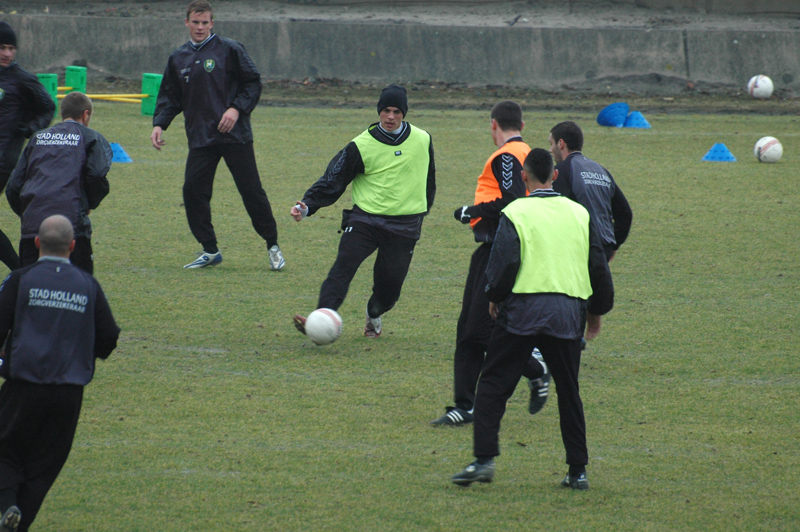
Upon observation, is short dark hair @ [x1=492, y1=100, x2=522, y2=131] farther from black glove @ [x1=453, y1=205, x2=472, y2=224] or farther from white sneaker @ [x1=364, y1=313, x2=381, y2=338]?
white sneaker @ [x1=364, y1=313, x2=381, y2=338]

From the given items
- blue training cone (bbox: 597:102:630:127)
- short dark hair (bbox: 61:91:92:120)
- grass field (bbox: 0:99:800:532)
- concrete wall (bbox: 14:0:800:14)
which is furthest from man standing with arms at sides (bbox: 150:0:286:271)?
concrete wall (bbox: 14:0:800:14)

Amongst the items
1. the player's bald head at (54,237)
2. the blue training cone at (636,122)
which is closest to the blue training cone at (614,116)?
the blue training cone at (636,122)

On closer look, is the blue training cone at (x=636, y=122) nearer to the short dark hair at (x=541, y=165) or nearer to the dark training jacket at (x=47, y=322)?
the short dark hair at (x=541, y=165)

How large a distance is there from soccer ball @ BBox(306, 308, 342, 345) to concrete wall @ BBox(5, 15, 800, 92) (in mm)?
18756

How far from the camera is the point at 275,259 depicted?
9320mm

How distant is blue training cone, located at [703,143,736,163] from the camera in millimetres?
15991

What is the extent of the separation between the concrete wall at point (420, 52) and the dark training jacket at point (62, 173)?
18.8m

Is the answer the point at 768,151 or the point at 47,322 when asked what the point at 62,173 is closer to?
the point at 47,322

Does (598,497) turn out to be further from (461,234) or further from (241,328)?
(461,234)

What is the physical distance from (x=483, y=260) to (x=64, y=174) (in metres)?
2.76

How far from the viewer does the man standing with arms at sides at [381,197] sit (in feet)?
22.9

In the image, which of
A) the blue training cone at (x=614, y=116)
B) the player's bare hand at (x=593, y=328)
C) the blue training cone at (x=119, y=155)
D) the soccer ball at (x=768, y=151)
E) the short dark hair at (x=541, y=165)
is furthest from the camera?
the blue training cone at (x=614, y=116)

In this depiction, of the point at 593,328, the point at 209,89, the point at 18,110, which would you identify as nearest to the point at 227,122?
the point at 209,89

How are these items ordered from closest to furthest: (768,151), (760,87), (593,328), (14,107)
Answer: (593,328) < (14,107) < (768,151) < (760,87)
